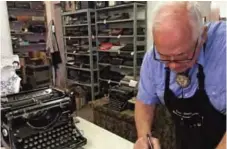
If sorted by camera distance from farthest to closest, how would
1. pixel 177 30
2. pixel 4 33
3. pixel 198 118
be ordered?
pixel 4 33 < pixel 198 118 < pixel 177 30

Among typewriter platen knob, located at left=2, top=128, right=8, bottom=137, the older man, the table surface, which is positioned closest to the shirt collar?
the older man

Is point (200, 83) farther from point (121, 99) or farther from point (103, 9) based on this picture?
point (103, 9)

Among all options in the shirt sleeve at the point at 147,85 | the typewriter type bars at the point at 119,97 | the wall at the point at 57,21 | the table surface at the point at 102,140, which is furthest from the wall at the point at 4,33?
the wall at the point at 57,21

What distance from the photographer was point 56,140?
112cm

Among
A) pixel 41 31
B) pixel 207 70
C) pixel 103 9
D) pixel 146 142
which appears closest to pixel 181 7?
pixel 207 70

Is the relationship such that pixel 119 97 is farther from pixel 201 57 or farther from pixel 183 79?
pixel 201 57

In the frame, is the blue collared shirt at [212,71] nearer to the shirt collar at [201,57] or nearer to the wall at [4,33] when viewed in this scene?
the shirt collar at [201,57]

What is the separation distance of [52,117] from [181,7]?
803 millimetres

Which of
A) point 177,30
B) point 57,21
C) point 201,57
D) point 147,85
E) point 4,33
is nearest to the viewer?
point 177,30

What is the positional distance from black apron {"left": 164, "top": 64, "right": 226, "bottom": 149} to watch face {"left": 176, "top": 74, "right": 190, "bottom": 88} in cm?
5

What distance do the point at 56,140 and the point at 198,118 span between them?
69 centimetres

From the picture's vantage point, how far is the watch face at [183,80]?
3.43 ft

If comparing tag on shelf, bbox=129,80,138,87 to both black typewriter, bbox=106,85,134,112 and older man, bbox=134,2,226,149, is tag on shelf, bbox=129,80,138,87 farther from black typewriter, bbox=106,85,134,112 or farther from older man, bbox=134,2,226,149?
older man, bbox=134,2,226,149

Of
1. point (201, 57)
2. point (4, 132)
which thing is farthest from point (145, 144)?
point (4, 132)
